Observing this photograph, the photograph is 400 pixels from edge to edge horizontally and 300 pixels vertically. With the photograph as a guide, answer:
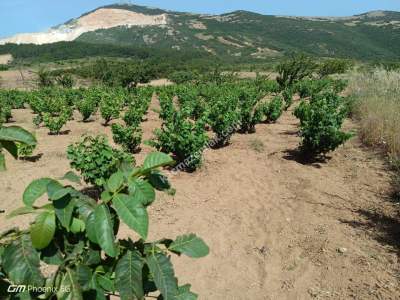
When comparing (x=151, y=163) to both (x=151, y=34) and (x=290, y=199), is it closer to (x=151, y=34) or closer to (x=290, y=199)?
(x=290, y=199)

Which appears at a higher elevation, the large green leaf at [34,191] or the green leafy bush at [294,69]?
the large green leaf at [34,191]

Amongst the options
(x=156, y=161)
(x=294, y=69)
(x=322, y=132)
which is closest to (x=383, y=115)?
(x=322, y=132)

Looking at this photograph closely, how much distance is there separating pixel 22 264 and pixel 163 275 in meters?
0.40

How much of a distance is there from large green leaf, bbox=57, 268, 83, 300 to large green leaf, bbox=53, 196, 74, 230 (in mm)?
137

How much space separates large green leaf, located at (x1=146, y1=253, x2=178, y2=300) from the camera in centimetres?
108

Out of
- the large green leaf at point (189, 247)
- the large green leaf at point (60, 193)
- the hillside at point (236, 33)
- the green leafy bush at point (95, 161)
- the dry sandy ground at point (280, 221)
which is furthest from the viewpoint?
the hillside at point (236, 33)

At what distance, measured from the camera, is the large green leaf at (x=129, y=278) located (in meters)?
1.08

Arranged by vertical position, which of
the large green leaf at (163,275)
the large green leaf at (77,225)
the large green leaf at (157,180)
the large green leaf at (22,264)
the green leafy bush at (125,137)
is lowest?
the green leafy bush at (125,137)

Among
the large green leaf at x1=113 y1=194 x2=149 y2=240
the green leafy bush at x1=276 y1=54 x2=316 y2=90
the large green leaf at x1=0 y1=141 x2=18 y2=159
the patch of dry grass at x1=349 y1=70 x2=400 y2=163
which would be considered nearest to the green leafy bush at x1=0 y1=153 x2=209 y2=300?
the large green leaf at x1=113 y1=194 x2=149 y2=240

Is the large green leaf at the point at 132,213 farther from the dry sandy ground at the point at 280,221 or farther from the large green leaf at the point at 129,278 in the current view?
the dry sandy ground at the point at 280,221

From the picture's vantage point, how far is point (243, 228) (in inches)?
187

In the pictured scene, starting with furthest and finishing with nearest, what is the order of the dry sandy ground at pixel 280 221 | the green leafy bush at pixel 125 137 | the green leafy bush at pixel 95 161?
the green leafy bush at pixel 125 137
the green leafy bush at pixel 95 161
the dry sandy ground at pixel 280 221

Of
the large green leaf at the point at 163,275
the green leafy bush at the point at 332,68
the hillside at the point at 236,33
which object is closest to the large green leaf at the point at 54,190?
the large green leaf at the point at 163,275

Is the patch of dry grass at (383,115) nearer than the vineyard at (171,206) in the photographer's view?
No
